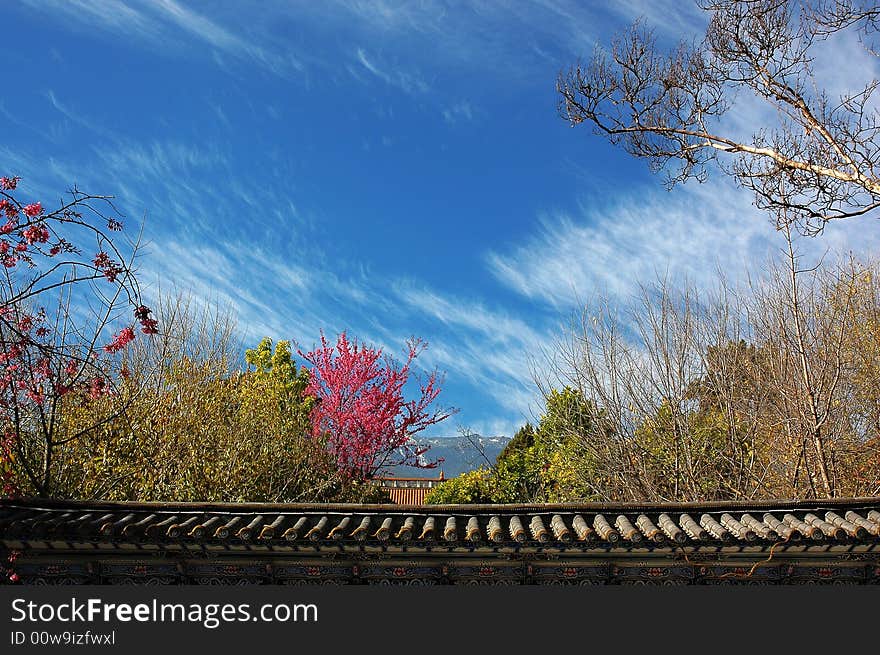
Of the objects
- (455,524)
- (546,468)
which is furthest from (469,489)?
(455,524)

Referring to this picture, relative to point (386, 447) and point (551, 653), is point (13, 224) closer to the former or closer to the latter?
point (551, 653)

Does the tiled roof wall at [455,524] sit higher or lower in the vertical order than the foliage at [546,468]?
lower

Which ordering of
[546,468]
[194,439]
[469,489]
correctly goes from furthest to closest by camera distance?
[469,489], [546,468], [194,439]

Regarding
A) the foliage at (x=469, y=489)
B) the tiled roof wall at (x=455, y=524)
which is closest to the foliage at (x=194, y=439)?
the foliage at (x=469, y=489)

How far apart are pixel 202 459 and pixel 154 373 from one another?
6.08 feet

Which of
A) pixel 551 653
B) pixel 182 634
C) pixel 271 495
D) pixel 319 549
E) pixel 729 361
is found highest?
pixel 729 361

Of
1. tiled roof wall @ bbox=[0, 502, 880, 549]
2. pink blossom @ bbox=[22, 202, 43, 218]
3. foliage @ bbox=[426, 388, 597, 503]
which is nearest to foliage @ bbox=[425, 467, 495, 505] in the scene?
foliage @ bbox=[426, 388, 597, 503]

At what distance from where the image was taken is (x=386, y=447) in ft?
45.8

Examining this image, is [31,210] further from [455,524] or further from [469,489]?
[469,489]

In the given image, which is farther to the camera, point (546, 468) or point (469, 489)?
point (469, 489)

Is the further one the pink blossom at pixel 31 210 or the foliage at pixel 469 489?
the foliage at pixel 469 489

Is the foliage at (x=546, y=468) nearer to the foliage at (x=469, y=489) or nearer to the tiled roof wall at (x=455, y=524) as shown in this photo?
the foliage at (x=469, y=489)

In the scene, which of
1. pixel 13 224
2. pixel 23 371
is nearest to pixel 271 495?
pixel 23 371

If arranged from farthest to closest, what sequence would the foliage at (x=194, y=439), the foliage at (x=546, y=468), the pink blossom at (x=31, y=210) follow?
the foliage at (x=546, y=468) < the foliage at (x=194, y=439) < the pink blossom at (x=31, y=210)
